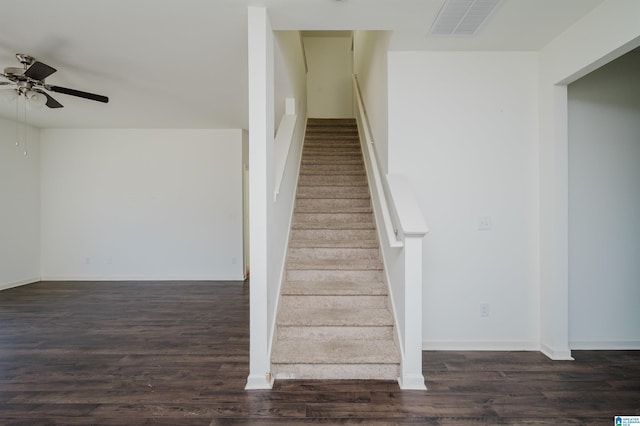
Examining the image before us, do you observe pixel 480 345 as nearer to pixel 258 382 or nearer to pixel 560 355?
pixel 560 355

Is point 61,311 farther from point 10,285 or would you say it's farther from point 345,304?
point 345,304

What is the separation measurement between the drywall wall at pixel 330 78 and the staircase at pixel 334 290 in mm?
2860

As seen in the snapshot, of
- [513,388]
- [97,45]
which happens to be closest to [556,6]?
[513,388]

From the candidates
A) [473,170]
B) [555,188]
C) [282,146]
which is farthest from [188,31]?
[555,188]

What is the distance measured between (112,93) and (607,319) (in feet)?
18.9

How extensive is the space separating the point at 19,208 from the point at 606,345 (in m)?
8.11

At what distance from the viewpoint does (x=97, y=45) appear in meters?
2.88

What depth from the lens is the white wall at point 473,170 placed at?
9.56 feet

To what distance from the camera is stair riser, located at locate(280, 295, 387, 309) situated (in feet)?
9.34

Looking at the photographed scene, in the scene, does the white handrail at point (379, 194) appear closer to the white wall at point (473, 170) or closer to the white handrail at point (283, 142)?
the white wall at point (473, 170)

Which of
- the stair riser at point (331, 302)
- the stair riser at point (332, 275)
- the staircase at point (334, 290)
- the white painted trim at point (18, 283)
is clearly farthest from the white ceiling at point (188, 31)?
the white painted trim at point (18, 283)

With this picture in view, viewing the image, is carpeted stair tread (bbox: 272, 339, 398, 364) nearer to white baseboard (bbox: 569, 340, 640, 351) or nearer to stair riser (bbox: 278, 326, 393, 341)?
stair riser (bbox: 278, 326, 393, 341)

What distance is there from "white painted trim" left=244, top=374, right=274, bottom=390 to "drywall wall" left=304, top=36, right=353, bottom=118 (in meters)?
5.68

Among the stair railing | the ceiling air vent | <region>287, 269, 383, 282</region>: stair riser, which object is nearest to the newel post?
the stair railing
